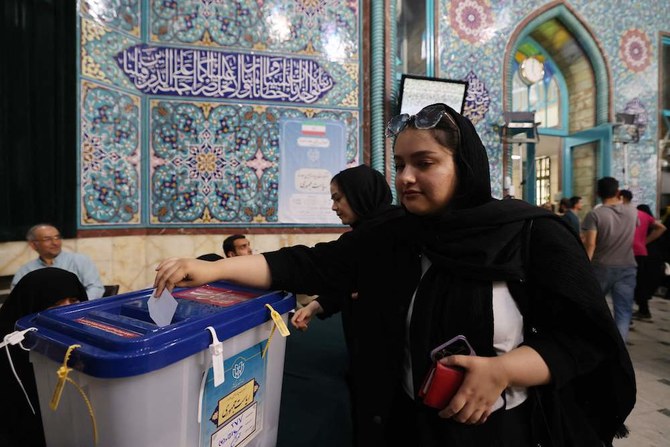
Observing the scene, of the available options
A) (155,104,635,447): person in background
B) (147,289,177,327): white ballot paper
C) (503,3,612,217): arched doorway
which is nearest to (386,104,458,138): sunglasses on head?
(155,104,635,447): person in background

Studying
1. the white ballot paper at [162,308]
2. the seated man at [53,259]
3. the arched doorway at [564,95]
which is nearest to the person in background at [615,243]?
the arched doorway at [564,95]

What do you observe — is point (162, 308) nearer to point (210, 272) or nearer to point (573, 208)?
point (210, 272)

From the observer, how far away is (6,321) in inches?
55.9

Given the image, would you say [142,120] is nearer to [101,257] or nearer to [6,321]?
[101,257]

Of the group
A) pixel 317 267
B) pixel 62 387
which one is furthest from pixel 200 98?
pixel 62 387

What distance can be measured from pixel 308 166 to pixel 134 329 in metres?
3.25

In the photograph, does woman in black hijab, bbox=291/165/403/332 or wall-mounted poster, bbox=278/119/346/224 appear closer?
woman in black hijab, bbox=291/165/403/332

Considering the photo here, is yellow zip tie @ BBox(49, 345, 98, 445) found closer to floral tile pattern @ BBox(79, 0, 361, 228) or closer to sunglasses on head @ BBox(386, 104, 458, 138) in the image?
sunglasses on head @ BBox(386, 104, 458, 138)

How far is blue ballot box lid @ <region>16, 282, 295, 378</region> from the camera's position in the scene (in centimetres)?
62

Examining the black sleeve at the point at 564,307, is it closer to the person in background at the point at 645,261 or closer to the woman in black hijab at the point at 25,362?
the woman in black hijab at the point at 25,362

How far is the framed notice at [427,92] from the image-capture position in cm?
409

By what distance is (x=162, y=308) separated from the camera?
2.62 feet

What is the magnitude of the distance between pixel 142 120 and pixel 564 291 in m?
3.67

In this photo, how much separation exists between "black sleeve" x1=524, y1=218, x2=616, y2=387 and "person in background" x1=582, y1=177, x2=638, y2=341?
2.50 m
